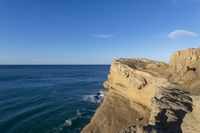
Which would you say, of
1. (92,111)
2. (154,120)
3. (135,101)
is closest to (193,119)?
(154,120)

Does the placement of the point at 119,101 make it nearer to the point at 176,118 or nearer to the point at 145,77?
the point at 145,77

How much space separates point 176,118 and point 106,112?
16536mm

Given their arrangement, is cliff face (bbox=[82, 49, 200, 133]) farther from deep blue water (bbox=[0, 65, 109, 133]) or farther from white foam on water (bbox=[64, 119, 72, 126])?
deep blue water (bbox=[0, 65, 109, 133])

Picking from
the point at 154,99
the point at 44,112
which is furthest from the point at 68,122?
the point at 154,99

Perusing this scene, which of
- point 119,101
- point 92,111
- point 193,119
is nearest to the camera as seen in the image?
point 193,119

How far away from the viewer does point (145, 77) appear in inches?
1225

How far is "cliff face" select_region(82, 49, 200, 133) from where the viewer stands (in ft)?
52.1

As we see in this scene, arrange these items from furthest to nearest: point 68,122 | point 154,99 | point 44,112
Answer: point 44,112
point 68,122
point 154,99

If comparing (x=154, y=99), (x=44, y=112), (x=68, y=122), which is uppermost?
(x=154, y=99)

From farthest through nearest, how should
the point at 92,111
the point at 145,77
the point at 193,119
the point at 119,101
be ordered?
the point at 92,111, the point at 119,101, the point at 145,77, the point at 193,119

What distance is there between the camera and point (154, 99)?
19375 millimetres

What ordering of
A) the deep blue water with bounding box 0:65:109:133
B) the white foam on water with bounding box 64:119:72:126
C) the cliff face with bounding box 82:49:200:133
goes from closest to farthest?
the cliff face with bounding box 82:49:200:133, the deep blue water with bounding box 0:65:109:133, the white foam on water with bounding box 64:119:72:126

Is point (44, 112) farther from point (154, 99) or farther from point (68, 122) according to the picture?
point (154, 99)

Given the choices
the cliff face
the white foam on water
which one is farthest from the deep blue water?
the cliff face
